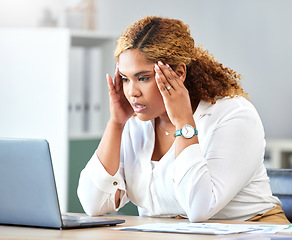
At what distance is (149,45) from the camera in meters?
1.62

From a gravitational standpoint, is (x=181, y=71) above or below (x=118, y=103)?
above

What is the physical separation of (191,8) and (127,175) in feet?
9.65

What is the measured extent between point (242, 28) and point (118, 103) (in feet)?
8.84

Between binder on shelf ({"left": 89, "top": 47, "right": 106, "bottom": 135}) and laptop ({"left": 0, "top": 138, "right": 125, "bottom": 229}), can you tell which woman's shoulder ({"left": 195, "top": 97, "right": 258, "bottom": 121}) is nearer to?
laptop ({"left": 0, "top": 138, "right": 125, "bottom": 229})

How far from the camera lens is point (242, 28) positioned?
14.0ft

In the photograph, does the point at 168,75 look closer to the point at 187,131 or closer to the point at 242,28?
the point at 187,131

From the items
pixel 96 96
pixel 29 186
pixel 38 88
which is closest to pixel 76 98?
pixel 96 96

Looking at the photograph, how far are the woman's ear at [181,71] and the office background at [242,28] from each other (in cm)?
226

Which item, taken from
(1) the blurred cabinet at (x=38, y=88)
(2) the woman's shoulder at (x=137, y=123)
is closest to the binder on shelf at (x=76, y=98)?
(1) the blurred cabinet at (x=38, y=88)

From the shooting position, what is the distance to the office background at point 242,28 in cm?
407

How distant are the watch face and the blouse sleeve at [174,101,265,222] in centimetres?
3

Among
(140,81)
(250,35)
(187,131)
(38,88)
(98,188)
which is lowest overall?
(98,188)

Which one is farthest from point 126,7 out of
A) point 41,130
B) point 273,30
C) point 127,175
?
point 127,175

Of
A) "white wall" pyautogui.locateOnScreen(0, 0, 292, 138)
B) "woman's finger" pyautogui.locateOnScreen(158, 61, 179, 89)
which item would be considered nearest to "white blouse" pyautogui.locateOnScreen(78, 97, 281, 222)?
"woman's finger" pyautogui.locateOnScreen(158, 61, 179, 89)
